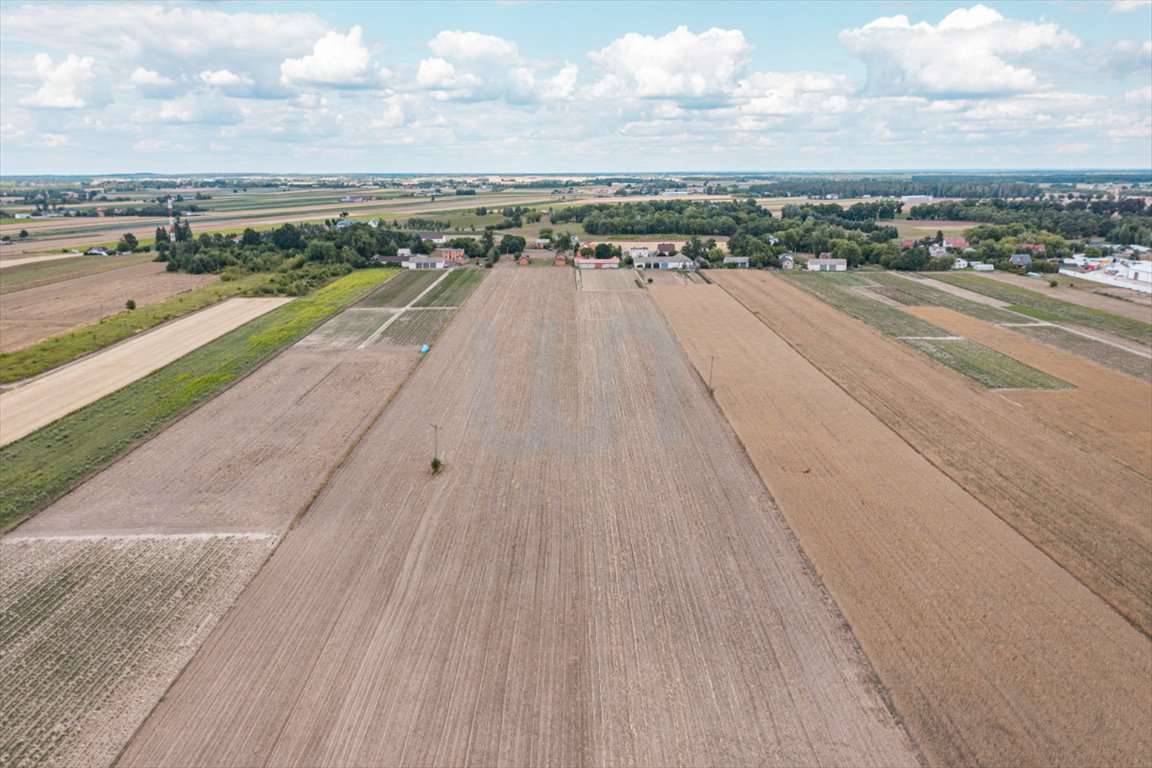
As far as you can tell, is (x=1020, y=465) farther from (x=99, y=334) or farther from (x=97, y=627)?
(x=99, y=334)

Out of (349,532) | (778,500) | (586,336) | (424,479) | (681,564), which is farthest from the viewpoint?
(586,336)

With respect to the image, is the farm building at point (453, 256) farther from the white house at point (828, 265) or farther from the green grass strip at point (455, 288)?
the white house at point (828, 265)

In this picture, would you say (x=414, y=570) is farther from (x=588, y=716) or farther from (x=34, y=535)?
(x=34, y=535)

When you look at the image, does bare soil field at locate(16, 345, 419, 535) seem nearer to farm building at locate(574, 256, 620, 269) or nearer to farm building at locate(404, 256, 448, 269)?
farm building at locate(404, 256, 448, 269)

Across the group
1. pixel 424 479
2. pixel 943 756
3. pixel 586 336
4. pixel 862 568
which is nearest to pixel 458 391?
pixel 424 479

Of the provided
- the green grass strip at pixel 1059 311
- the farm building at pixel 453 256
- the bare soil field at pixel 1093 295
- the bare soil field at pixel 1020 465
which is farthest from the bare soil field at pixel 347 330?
the bare soil field at pixel 1093 295

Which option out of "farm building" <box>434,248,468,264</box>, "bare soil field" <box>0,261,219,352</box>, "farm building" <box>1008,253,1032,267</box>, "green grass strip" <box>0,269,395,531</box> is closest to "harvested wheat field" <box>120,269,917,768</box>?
"green grass strip" <box>0,269,395,531</box>
